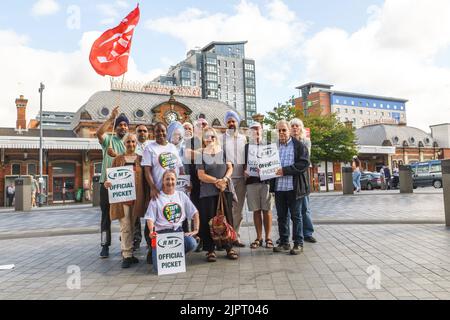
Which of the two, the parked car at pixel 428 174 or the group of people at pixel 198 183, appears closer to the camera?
the group of people at pixel 198 183


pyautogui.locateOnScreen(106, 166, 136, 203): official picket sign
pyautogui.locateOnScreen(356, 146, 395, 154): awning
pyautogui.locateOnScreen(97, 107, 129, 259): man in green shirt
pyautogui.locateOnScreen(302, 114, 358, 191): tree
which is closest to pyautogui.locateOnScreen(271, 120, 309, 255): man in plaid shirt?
pyautogui.locateOnScreen(106, 166, 136, 203): official picket sign

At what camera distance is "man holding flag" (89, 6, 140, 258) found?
19.5 ft

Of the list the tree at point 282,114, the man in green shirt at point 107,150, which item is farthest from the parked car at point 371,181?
the man in green shirt at point 107,150

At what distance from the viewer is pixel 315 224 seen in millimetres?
8922

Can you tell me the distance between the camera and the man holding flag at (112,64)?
5.93 meters

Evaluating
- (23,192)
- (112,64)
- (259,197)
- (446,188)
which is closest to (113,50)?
(112,64)

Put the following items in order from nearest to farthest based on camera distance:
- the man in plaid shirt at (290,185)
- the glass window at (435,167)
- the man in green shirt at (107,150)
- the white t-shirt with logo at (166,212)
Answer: the white t-shirt with logo at (166,212) → the man in plaid shirt at (290,185) → the man in green shirt at (107,150) → the glass window at (435,167)

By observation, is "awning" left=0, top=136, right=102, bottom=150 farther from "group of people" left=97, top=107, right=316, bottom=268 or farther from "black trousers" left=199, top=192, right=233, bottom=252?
"black trousers" left=199, top=192, right=233, bottom=252

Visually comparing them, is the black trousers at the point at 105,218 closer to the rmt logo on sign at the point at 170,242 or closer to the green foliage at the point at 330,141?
the rmt logo on sign at the point at 170,242

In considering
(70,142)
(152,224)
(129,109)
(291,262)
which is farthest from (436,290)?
(129,109)

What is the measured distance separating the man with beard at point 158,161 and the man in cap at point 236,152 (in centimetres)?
96

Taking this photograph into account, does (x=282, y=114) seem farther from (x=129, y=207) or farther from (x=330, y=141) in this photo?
(x=129, y=207)

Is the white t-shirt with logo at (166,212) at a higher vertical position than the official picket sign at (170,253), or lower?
higher

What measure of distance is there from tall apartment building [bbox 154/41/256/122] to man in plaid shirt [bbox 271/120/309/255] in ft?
365
